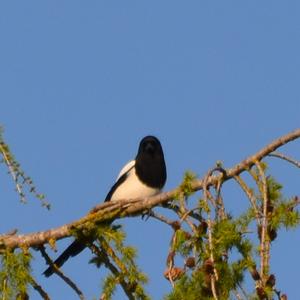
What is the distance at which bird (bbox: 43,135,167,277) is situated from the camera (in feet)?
22.2

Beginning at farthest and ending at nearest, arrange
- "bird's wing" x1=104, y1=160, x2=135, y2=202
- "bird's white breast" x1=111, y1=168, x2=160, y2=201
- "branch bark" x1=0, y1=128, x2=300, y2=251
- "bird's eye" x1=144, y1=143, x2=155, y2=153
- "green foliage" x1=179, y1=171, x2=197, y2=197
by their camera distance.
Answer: "bird's eye" x1=144, y1=143, x2=155, y2=153 < "bird's wing" x1=104, y1=160, x2=135, y2=202 < "bird's white breast" x1=111, y1=168, x2=160, y2=201 < "branch bark" x1=0, y1=128, x2=300, y2=251 < "green foliage" x1=179, y1=171, x2=197, y2=197

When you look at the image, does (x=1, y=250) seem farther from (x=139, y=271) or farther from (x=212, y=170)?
(x=212, y=170)

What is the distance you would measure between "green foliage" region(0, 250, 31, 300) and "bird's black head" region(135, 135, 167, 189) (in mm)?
3370

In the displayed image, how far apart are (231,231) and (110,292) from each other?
636mm

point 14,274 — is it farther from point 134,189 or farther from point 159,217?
point 134,189

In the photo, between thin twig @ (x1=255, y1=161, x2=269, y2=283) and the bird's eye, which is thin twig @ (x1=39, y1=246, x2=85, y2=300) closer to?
thin twig @ (x1=255, y1=161, x2=269, y2=283)

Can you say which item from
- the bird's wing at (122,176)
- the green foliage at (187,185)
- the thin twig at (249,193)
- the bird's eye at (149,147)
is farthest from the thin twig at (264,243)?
the bird's eye at (149,147)

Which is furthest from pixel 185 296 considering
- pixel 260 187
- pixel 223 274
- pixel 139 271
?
pixel 139 271

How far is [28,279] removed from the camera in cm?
329

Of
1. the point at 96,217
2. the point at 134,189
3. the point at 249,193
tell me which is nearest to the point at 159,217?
the point at 96,217

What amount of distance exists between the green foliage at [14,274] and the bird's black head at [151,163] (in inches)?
133

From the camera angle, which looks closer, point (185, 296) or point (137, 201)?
point (185, 296)

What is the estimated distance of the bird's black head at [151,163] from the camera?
22.4 feet

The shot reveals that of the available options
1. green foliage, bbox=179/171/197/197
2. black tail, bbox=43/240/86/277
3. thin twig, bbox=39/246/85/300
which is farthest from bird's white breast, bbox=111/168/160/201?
green foliage, bbox=179/171/197/197
